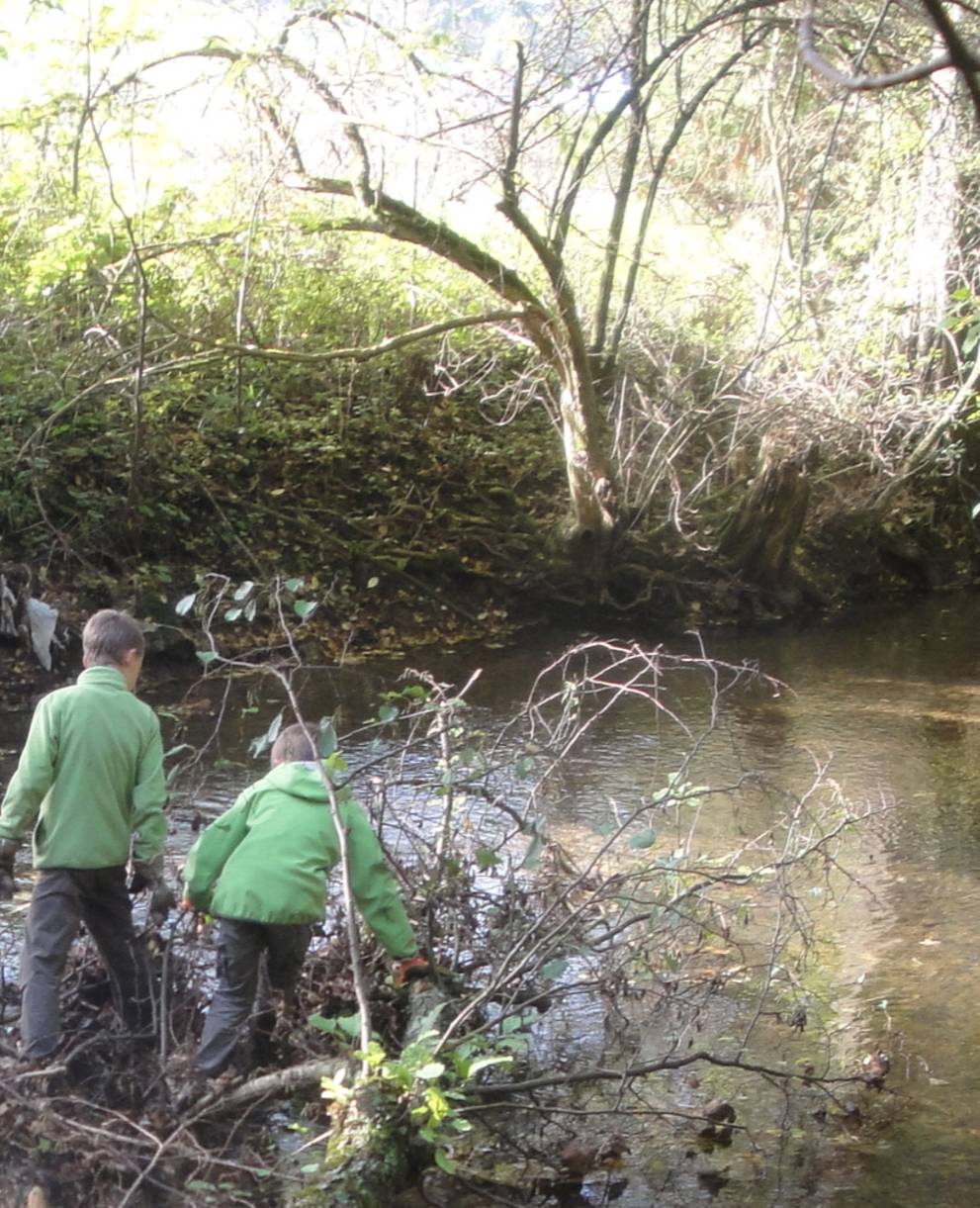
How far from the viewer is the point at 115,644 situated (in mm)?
4352

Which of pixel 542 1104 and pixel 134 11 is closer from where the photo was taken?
pixel 542 1104

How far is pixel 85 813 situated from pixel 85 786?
0.08 metres

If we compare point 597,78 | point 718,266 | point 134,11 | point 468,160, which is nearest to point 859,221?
point 718,266

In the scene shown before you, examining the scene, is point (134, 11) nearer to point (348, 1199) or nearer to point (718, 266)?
point (718, 266)

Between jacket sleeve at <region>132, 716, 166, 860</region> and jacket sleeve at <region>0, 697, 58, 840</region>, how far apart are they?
0.88 feet

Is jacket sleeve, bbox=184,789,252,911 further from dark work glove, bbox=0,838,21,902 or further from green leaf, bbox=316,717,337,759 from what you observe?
dark work glove, bbox=0,838,21,902

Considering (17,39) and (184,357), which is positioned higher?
(17,39)

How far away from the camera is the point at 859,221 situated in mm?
13453

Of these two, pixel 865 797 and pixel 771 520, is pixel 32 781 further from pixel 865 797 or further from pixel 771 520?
pixel 771 520

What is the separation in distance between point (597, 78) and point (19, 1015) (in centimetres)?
869

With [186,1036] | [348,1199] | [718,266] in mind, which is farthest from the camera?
[718,266]

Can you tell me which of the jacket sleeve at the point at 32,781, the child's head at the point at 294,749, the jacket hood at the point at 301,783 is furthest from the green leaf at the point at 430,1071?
the jacket sleeve at the point at 32,781

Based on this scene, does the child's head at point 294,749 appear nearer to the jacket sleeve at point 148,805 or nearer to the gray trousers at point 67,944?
the jacket sleeve at point 148,805

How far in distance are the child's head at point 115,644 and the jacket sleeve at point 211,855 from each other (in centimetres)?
57
